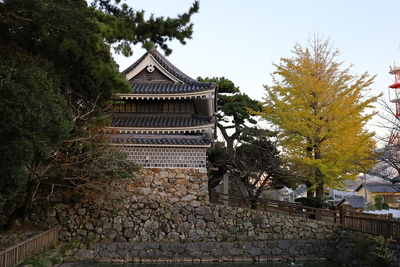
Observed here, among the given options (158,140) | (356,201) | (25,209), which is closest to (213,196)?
(158,140)

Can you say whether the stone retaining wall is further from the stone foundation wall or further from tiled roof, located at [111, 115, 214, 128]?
tiled roof, located at [111, 115, 214, 128]

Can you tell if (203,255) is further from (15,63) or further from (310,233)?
(15,63)

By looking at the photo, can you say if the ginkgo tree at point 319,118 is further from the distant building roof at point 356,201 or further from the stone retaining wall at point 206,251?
the distant building roof at point 356,201

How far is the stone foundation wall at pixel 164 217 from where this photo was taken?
15.4 m

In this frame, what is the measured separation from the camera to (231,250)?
15352 millimetres

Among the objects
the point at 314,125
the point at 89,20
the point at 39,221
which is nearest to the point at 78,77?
the point at 89,20

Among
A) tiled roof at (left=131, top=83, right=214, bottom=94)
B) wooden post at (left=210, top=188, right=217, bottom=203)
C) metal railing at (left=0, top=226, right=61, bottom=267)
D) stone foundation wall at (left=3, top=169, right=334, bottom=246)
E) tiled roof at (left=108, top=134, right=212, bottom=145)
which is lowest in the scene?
metal railing at (left=0, top=226, right=61, bottom=267)

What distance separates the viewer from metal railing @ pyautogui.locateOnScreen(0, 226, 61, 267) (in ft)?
33.2

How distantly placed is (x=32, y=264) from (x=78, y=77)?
223 inches

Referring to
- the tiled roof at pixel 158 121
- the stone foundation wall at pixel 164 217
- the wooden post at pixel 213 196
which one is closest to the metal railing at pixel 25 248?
the stone foundation wall at pixel 164 217

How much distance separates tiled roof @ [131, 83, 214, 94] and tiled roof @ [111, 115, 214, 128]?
121 centimetres

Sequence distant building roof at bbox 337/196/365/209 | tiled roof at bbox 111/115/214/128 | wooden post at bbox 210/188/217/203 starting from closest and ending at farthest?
tiled roof at bbox 111/115/214/128 → wooden post at bbox 210/188/217/203 → distant building roof at bbox 337/196/365/209

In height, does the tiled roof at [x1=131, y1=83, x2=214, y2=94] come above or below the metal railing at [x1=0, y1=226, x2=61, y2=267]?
above

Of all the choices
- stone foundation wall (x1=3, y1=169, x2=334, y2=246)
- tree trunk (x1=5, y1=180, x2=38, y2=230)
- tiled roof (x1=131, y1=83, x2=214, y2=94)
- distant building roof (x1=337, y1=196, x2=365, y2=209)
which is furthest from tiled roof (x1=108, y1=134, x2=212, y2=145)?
distant building roof (x1=337, y1=196, x2=365, y2=209)
